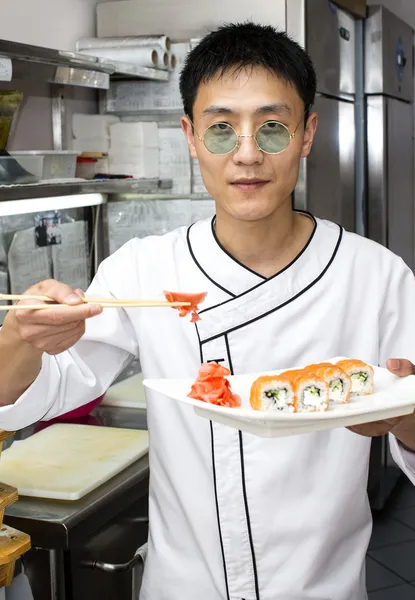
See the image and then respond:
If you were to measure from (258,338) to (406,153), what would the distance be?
11.7ft

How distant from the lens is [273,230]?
1.67 metres

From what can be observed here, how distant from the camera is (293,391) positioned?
1477 millimetres

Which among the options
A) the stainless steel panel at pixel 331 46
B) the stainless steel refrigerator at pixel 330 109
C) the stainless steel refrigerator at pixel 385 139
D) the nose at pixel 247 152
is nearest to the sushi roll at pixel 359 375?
the nose at pixel 247 152

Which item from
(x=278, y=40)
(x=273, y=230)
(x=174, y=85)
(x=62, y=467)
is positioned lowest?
(x=62, y=467)

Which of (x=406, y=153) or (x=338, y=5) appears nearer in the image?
(x=338, y=5)

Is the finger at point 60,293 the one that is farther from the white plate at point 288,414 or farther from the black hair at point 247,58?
the black hair at point 247,58

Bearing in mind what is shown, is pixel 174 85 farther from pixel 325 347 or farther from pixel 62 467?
pixel 325 347

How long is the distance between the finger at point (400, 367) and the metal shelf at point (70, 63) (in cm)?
165

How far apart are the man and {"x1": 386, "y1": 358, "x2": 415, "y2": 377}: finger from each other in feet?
0.05

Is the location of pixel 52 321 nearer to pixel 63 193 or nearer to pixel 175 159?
pixel 63 193

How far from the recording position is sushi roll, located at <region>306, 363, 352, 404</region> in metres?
1.45

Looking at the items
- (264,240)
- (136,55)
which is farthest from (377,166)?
(264,240)

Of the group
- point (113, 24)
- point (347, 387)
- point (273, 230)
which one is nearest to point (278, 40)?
point (273, 230)

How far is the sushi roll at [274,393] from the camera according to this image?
1.42 metres
